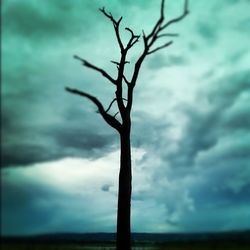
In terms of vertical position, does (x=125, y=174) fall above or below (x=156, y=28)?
below

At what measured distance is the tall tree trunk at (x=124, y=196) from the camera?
14984 mm

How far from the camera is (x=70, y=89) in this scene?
14219 mm

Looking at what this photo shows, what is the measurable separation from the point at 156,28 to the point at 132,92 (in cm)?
246

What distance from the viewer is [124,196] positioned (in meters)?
15.3

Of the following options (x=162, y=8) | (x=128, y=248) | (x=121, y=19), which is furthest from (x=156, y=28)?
(x=128, y=248)

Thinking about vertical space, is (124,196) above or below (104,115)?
below

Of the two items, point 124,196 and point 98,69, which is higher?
point 98,69

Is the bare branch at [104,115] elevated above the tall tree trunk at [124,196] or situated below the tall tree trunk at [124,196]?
above

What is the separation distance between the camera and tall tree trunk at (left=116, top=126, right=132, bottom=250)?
15.0 metres

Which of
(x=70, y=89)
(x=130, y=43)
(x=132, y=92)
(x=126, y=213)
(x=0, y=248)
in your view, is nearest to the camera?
(x=0, y=248)

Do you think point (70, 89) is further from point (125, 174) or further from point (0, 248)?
point (0, 248)

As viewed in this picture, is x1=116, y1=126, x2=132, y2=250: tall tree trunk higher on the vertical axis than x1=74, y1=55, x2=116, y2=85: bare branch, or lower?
lower

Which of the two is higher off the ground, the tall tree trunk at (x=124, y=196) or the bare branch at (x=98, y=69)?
the bare branch at (x=98, y=69)

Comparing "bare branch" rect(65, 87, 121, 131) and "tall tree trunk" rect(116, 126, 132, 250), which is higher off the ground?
"bare branch" rect(65, 87, 121, 131)
